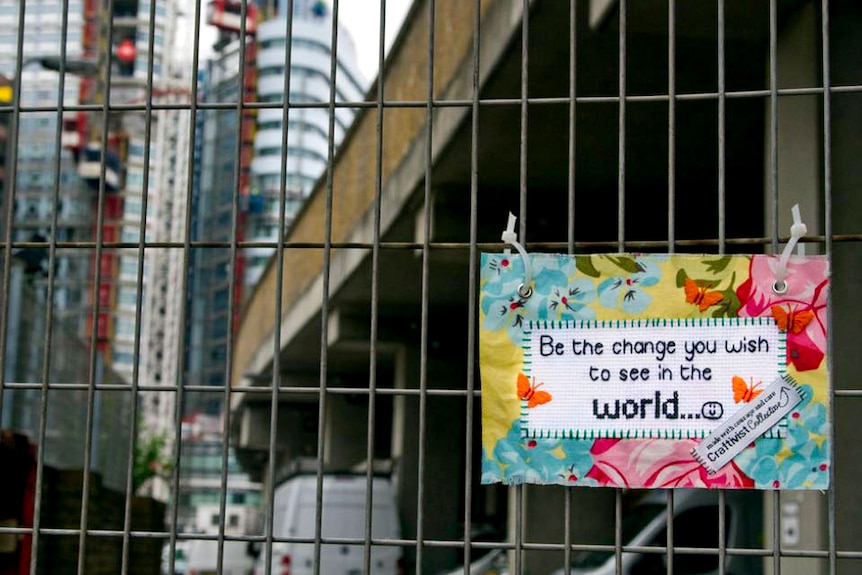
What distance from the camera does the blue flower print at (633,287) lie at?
175 inches

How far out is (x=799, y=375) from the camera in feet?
14.2

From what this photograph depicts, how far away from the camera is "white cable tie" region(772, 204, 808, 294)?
4.24m

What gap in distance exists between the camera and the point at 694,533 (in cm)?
1342

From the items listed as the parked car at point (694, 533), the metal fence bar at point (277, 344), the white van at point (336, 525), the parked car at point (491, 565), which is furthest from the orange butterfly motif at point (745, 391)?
the white van at point (336, 525)

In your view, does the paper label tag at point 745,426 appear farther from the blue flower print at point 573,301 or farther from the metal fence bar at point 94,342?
the metal fence bar at point 94,342

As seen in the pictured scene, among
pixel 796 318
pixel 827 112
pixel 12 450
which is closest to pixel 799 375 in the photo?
pixel 796 318

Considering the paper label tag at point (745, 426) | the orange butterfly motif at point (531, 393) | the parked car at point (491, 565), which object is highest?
the orange butterfly motif at point (531, 393)

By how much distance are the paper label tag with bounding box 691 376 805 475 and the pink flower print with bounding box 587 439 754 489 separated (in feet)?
0.09

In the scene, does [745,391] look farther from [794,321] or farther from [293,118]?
[293,118]

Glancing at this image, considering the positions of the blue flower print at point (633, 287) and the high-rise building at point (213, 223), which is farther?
the high-rise building at point (213, 223)

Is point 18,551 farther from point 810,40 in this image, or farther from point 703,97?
point 810,40

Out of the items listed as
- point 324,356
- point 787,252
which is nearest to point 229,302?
point 324,356

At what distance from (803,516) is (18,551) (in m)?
4.97

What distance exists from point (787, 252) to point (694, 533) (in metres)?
9.62
